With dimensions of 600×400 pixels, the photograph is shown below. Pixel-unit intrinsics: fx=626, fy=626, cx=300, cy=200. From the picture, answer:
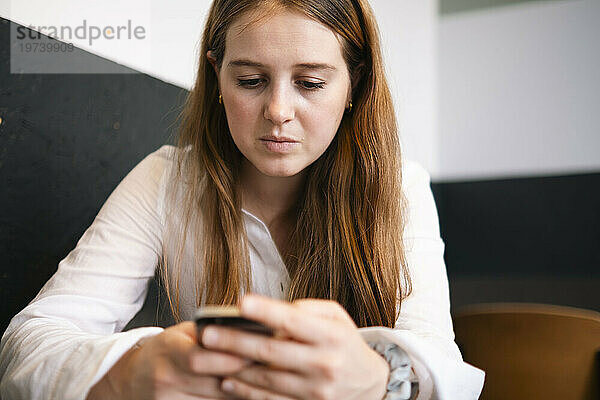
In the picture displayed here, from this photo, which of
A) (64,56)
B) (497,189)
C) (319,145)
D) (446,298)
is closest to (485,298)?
(497,189)

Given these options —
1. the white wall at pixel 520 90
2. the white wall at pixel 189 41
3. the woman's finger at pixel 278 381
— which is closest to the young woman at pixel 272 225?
the woman's finger at pixel 278 381

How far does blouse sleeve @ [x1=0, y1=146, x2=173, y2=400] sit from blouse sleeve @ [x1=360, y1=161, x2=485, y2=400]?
13.6 inches

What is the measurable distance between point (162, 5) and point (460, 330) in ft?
4.12

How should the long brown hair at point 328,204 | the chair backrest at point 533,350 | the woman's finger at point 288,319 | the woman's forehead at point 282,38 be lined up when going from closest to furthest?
the woman's finger at point 288,319 < the woman's forehead at point 282,38 < the long brown hair at point 328,204 < the chair backrest at point 533,350

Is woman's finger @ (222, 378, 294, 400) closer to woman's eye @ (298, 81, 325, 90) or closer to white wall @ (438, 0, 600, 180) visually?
woman's eye @ (298, 81, 325, 90)

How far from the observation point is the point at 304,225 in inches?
46.9

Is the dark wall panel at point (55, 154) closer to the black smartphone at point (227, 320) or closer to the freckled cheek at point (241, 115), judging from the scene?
the freckled cheek at point (241, 115)

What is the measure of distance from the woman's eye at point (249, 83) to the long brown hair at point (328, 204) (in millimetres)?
91

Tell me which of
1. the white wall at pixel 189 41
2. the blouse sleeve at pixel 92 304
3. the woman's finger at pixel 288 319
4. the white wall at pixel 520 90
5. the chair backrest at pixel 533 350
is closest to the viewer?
the woman's finger at pixel 288 319

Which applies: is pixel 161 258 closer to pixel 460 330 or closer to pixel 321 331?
pixel 321 331

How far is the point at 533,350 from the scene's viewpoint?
5.76 feet

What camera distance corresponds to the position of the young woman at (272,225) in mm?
813

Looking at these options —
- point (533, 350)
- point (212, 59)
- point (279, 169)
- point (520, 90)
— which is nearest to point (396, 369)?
point (279, 169)

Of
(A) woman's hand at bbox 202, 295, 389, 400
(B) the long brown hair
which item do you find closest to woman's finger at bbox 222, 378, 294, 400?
(A) woman's hand at bbox 202, 295, 389, 400
